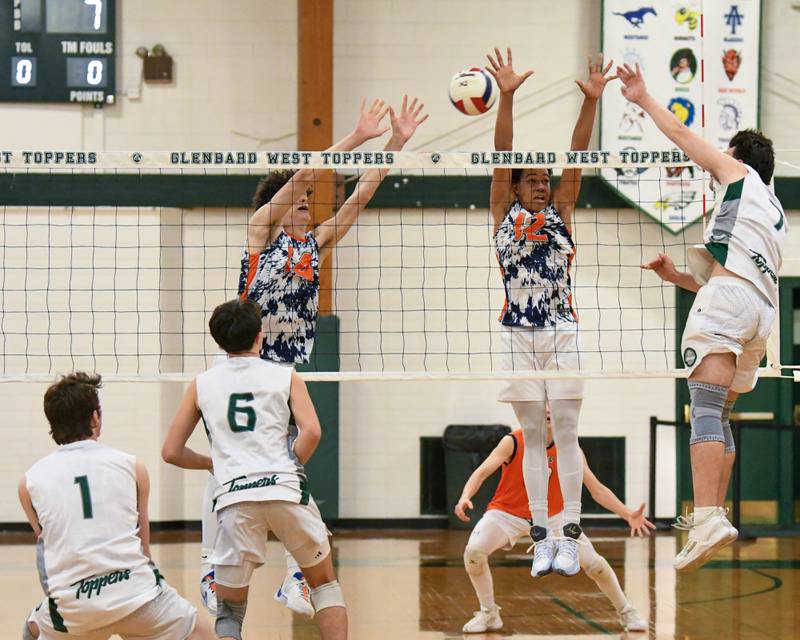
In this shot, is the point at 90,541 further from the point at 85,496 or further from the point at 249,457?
the point at 249,457

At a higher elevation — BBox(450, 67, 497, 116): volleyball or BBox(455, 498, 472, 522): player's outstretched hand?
BBox(450, 67, 497, 116): volleyball

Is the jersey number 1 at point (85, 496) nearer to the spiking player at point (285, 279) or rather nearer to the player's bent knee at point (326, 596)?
the player's bent knee at point (326, 596)

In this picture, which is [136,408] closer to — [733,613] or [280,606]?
[280,606]

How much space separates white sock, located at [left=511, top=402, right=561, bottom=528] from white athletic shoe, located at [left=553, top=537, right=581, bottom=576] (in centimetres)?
18

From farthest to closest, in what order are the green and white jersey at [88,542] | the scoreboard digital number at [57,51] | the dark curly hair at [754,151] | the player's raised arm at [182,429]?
1. the scoreboard digital number at [57,51]
2. the dark curly hair at [754,151]
3. the player's raised arm at [182,429]
4. the green and white jersey at [88,542]

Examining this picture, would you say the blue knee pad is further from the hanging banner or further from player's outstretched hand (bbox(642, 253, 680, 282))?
the hanging banner

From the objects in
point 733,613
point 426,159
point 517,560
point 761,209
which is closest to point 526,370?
point 426,159

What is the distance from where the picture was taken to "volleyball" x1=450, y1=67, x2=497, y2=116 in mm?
7480

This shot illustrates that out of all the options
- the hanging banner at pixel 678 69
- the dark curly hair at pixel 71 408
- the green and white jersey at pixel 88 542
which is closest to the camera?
the green and white jersey at pixel 88 542

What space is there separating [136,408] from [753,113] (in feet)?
24.3

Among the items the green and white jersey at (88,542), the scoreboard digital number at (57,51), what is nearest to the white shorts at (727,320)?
the green and white jersey at (88,542)

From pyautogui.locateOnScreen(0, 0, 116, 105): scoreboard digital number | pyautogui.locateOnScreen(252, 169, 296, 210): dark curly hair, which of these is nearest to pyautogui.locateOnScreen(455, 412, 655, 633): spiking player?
pyautogui.locateOnScreen(252, 169, 296, 210): dark curly hair

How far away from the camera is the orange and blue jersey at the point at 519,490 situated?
7.44 m

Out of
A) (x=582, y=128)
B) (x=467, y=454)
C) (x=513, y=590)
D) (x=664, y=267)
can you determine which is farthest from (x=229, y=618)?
(x=467, y=454)
